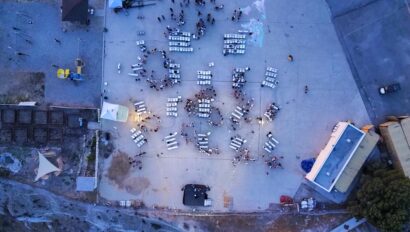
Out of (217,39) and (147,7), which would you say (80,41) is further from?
(217,39)

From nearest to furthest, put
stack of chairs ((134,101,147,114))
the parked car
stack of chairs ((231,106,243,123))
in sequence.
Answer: the parked car → stack of chairs ((231,106,243,123)) → stack of chairs ((134,101,147,114))

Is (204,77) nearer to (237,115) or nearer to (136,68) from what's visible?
(237,115)

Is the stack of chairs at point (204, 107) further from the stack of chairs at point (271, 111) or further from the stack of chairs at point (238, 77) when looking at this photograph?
the stack of chairs at point (271, 111)

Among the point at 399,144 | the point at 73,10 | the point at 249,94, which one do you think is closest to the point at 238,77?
the point at 249,94

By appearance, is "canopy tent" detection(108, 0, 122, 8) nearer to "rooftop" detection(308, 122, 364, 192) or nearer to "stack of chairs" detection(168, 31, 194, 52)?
"stack of chairs" detection(168, 31, 194, 52)

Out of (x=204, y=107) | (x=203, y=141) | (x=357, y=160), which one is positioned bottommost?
(x=357, y=160)

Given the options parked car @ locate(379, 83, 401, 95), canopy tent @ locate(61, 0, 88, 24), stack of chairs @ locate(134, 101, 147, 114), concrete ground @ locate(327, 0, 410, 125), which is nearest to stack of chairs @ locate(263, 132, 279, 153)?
concrete ground @ locate(327, 0, 410, 125)

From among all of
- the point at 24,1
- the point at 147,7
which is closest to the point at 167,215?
the point at 147,7
